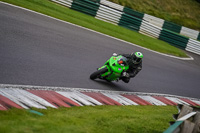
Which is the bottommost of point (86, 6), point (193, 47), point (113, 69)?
point (113, 69)

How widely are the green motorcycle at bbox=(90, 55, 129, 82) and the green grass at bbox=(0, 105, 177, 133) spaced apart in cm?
161

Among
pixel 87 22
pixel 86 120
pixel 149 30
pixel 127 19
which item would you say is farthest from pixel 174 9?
pixel 86 120

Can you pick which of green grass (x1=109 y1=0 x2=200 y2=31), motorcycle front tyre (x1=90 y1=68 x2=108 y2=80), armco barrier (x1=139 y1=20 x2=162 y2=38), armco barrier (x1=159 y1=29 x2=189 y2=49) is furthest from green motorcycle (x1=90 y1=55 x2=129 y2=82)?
green grass (x1=109 y1=0 x2=200 y2=31)

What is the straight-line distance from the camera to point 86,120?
255 inches

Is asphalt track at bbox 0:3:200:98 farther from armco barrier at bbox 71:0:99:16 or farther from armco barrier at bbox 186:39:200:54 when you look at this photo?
armco barrier at bbox 186:39:200:54

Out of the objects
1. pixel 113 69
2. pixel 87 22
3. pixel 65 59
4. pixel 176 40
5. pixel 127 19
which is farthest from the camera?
pixel 176 40

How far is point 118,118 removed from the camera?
7.24 metres

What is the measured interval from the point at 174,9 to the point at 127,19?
11.8m

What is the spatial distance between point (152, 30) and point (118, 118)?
1671 cm

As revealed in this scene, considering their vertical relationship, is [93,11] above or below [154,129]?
above

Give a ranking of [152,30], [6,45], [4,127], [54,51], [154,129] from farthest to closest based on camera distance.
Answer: [152,30] < [54,51] < [6,45] < [154,129] < [4,127]

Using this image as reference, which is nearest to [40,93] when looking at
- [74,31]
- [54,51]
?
[54,51]

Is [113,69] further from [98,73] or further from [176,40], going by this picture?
[176,40]

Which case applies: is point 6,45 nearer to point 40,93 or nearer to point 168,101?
point 40,93
